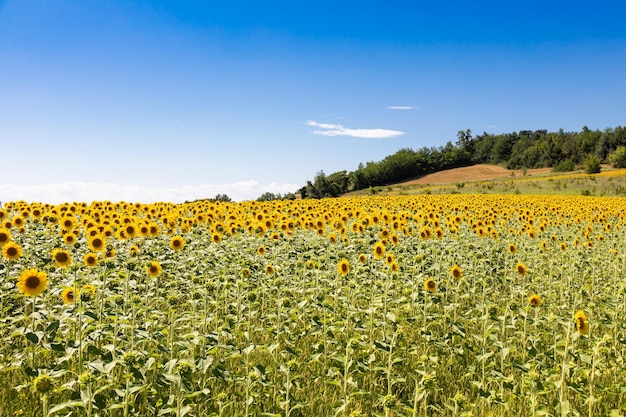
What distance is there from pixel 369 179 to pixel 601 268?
3400 inches

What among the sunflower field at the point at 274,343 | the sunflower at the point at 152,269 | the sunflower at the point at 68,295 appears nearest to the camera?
the sunflower field at the point at 274,343

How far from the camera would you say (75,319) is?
15.5 feet

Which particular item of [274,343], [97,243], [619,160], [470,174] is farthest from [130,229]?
[619,160]

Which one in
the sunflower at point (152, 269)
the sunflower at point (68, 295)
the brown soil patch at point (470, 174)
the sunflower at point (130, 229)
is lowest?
the sunflower at point (68, 295)

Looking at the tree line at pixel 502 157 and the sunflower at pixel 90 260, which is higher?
the tree line at pixel 502 157

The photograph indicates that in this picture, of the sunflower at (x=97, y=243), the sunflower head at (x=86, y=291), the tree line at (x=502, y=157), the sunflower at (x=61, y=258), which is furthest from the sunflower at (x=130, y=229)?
the tree line at (x=502, y=157)

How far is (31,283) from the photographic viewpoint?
174 inches

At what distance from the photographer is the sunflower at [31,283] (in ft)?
14.3

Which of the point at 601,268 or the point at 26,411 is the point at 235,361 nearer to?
the point at 26,411

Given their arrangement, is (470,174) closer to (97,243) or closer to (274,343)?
(274,343)

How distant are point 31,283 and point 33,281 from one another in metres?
0.03

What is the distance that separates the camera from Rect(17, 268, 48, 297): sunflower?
436 cm

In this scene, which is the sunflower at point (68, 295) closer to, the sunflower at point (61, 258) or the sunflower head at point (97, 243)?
the sunflower at point (61, 258)

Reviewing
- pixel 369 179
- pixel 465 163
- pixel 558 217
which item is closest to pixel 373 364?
pixel 558 217
